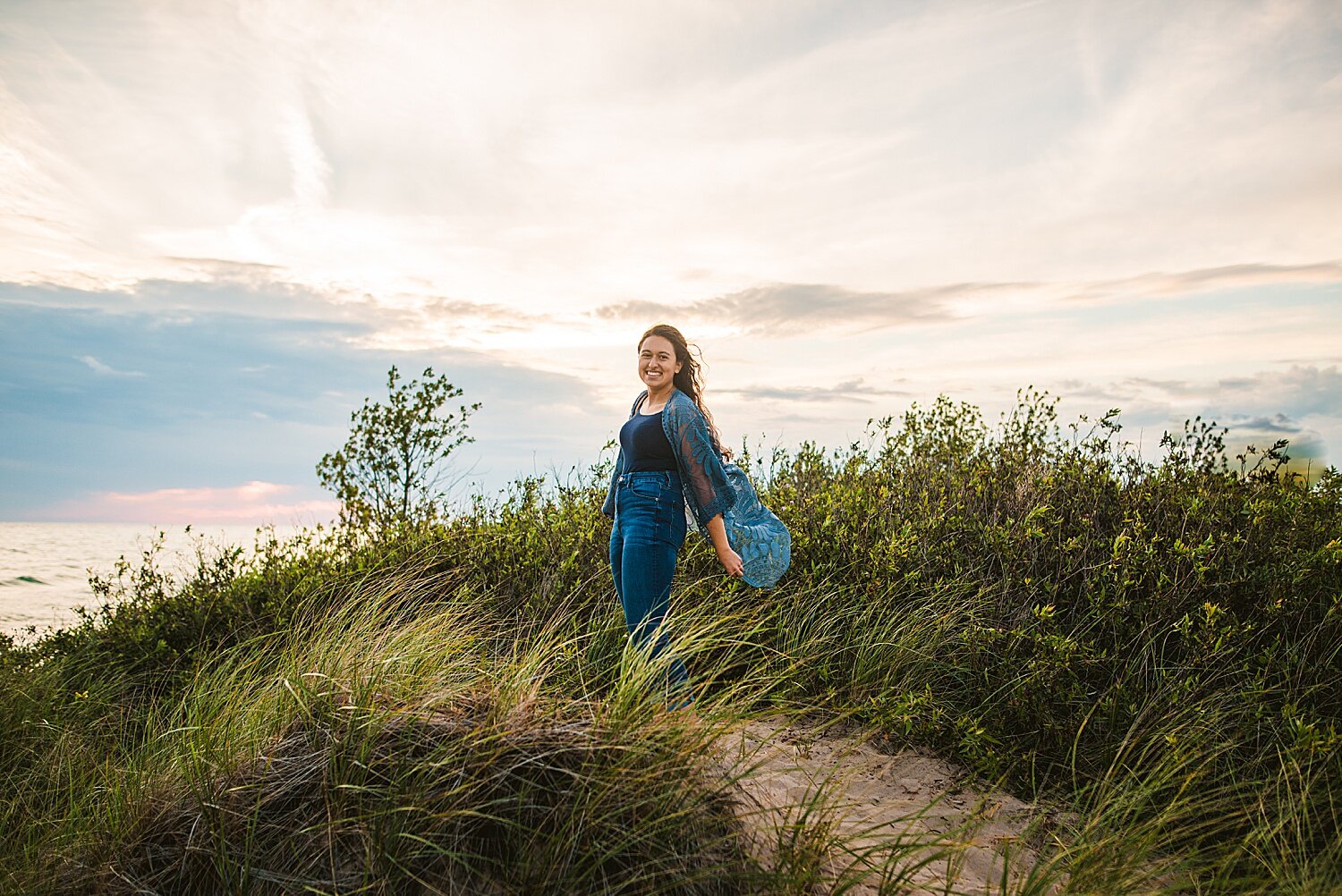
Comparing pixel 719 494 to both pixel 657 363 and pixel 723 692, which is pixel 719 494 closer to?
pixel 657 363

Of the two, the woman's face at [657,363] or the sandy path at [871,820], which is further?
the woman's face at [657,363]

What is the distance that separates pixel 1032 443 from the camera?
27.5 ft

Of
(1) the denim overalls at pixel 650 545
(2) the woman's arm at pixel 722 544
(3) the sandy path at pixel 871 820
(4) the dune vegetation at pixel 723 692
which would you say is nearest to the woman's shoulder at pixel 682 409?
(1) the denim overalls at pixel 650 545

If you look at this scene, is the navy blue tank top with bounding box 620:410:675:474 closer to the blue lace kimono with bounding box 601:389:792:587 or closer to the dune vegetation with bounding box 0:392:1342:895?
the blue lace kimono with bounding box 601:389:792:587

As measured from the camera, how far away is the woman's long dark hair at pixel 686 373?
5453 millimetres

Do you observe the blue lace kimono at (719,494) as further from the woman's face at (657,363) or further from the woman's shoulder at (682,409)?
the woman's face at (657,363)

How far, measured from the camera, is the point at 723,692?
4.04 metres

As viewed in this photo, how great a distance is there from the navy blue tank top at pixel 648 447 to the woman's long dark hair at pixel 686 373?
34 cm

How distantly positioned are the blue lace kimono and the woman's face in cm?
12

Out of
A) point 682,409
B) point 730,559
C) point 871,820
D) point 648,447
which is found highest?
point 682,409

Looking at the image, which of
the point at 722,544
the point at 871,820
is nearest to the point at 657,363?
the point at 722,544

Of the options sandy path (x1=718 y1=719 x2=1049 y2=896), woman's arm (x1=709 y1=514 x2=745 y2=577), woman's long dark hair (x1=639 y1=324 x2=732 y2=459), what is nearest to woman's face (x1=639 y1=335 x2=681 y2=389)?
woman's long dark hair (x1=639 y1=324 x2=732 y2=459)

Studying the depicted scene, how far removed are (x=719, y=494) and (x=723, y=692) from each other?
1.38 meters

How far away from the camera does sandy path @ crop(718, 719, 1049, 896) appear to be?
339 cm
